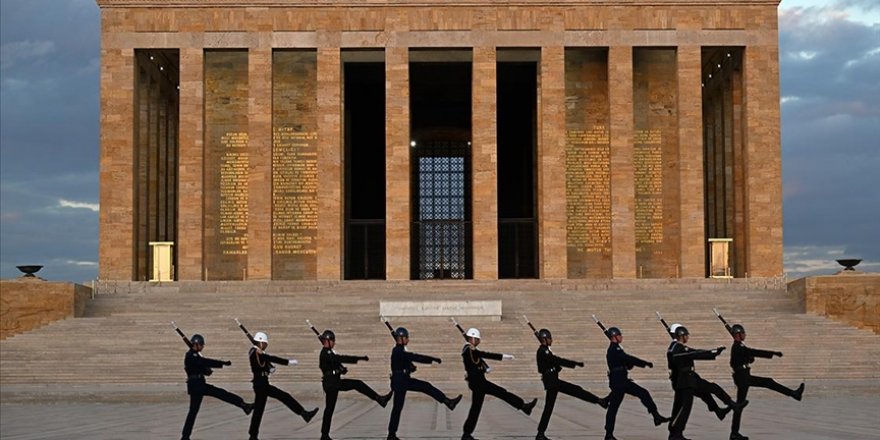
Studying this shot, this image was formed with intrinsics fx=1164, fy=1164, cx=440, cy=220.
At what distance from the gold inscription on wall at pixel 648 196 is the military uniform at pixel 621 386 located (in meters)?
25.9

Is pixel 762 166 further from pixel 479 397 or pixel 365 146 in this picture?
pixel 479 397

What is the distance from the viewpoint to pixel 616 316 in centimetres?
3028

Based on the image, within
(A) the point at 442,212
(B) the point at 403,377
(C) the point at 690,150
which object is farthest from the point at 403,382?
(A) the point at 442,212

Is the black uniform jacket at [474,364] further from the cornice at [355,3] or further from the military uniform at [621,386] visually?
the cornice at [355,3]

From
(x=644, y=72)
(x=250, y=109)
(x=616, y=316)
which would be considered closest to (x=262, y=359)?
(x=616, y=316)

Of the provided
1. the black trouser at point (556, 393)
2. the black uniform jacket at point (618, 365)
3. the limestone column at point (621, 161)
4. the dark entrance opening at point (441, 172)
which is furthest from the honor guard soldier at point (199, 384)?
the dark entrance opening at point (441, 172)

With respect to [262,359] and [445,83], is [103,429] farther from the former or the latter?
[445,83]

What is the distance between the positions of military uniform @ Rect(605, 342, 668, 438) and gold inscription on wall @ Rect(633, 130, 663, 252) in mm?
25866

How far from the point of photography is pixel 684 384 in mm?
14164

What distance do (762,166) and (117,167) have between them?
2106 centimetres

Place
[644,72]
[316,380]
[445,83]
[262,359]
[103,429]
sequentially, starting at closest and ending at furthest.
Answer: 1. [262,359]
2. [103,429]
3. [316,380]
4. [644,72]
5. [445,83]

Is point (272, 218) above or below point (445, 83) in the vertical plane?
below

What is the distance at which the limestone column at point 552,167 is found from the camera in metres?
37.8

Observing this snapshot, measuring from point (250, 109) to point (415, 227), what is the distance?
9.15m
